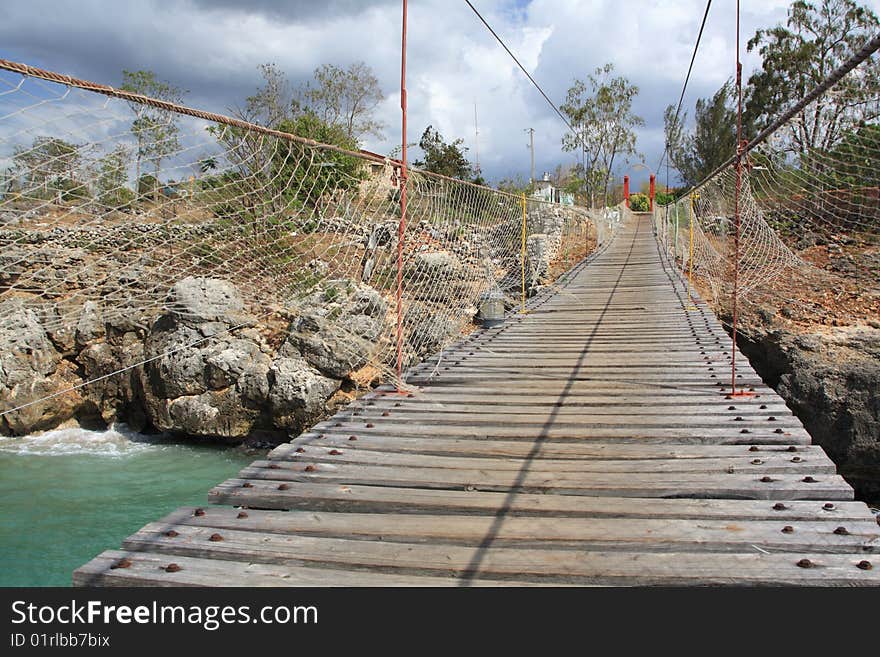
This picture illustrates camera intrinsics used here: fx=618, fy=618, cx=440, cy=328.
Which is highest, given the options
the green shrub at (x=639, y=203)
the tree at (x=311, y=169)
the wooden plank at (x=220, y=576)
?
the green shrub at (x=639, y=203)

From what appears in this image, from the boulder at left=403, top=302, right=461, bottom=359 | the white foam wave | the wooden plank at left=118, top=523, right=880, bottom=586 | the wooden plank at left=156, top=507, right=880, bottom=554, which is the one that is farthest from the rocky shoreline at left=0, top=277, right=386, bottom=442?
the wooden plank at left=118, top=523, right=880, bottom=586

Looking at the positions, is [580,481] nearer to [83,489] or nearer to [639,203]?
[83,489]

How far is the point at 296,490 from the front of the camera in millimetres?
1932

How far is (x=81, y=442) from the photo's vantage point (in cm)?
865

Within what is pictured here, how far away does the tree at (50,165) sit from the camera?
1.78 meters

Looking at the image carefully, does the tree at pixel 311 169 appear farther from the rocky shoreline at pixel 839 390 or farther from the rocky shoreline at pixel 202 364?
the rocky shoreline at pixel 839 390

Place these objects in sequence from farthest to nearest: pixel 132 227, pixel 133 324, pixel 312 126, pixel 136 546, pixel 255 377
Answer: pixel 312 126
pixel 133 324
pixel 255 377
pixel 132 227
pixel 136 546

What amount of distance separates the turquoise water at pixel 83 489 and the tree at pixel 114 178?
13.8ft

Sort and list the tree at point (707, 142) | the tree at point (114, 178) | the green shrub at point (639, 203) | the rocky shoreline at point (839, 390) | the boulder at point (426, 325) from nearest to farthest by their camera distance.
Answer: the tree at point (114, 178)
the rocky shoreline at point (839, 390)
the boulder at point (426, 325)
the tree at point (707, 142)
the green shrub at point (639, 203)

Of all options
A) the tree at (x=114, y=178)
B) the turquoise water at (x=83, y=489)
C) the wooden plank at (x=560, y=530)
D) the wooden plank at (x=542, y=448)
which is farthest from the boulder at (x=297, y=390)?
the wooden plank at (x=560, y=530)

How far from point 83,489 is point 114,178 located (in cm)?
608
